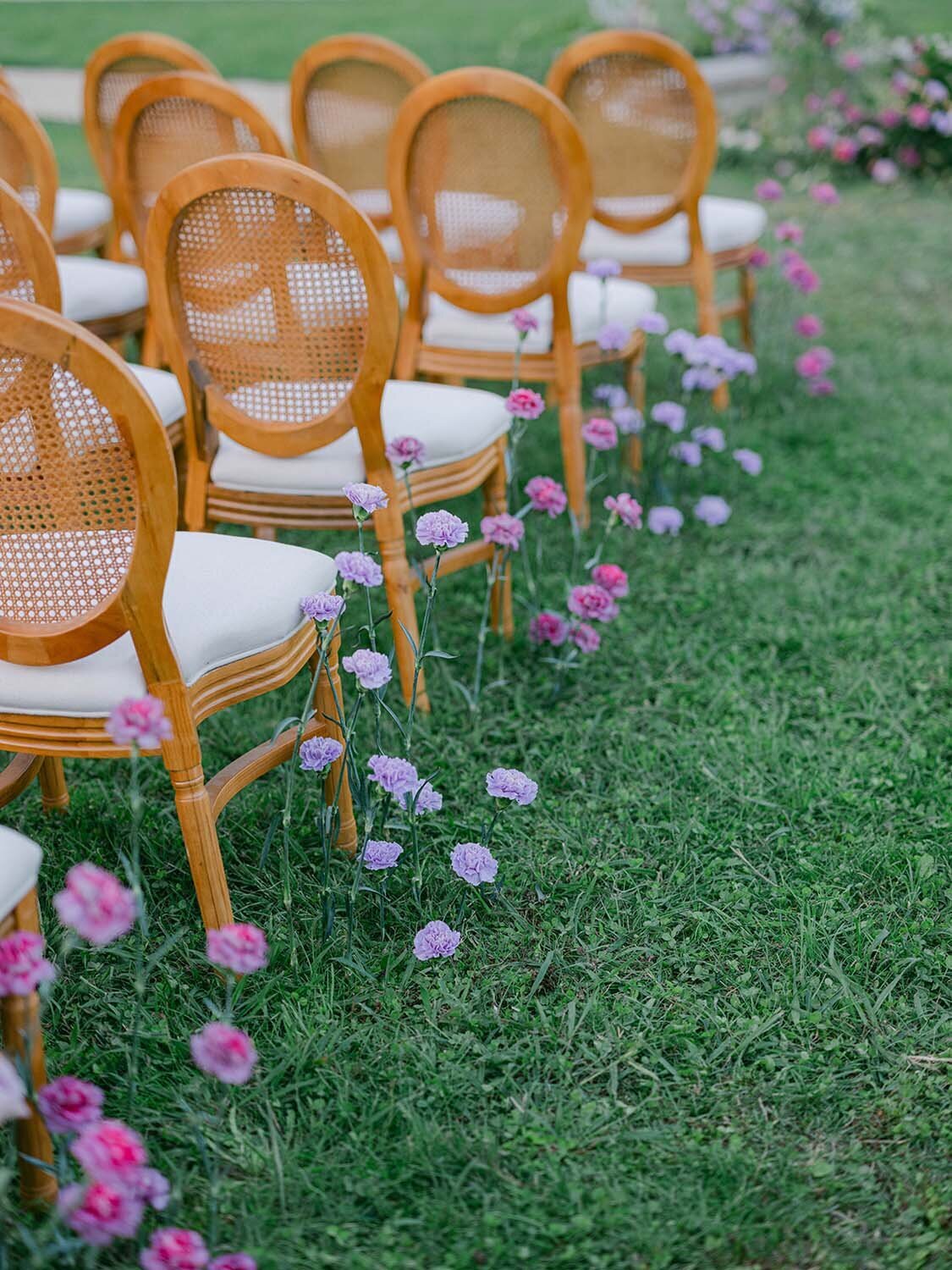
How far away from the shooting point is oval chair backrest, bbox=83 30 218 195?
3.39 metres

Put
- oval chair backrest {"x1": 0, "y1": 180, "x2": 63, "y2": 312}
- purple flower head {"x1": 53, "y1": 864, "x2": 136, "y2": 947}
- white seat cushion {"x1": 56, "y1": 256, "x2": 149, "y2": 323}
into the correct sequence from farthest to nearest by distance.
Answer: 1. white seat cushion {"x1": 56, "y1": 256, "x2": 149, "y2": 323}
2. oval chair backrest {"x1": 0, "y1": 180, "x2": 63, "y2": 312}
3. purple flower head {"x1": 53, "y1": 864, "x2": 136, "y2": 947}

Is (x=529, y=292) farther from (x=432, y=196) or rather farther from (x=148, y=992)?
(x=148, y=992)

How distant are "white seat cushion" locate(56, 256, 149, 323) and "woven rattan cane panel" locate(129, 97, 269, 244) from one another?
27cm

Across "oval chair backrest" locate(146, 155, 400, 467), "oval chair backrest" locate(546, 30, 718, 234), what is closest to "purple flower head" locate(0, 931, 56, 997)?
"oval chair backrest" locate(146, 155, 400, 467)

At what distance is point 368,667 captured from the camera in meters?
1.77

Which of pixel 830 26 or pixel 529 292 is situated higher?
pixel 529 292

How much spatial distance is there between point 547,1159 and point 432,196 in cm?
211

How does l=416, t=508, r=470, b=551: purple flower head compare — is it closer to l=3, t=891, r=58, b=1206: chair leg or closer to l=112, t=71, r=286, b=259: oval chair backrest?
l=3, t=891, r=58, b=1206: chair leg

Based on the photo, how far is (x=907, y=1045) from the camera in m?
1.82

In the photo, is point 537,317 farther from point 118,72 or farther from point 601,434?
point 118,72

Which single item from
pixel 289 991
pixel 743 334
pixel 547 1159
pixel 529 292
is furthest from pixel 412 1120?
pixel 743 334

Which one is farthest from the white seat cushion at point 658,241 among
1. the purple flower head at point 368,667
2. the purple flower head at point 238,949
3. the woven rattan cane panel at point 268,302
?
the purple flower head at point 238,949

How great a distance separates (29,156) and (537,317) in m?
1.22

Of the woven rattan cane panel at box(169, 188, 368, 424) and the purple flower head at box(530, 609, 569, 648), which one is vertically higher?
the woven rattan cane panel at box(169, 188, 368, 424)
